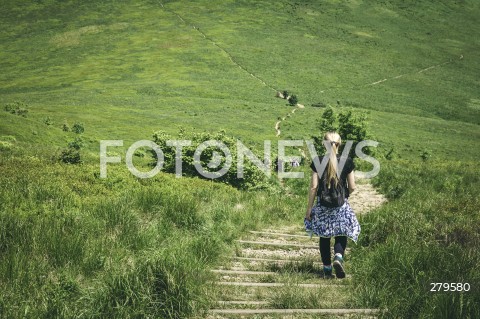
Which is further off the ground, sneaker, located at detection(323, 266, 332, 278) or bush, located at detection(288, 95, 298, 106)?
sneaker, located at detection(323, 266, 332, 278)

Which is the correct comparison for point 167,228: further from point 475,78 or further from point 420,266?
point 475,78

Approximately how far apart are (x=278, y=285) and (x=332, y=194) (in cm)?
175

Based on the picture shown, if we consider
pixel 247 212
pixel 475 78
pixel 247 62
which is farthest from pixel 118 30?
pixel 247 212

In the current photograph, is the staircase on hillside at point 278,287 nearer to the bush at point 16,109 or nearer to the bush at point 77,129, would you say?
the bush at point 77,129

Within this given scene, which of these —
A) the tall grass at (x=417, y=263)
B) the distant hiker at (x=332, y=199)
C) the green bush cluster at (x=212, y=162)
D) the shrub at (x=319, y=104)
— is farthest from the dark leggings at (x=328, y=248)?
the shrub at (x=319, y=104)

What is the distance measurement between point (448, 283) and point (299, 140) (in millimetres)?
73390

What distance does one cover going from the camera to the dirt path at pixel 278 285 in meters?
5.19

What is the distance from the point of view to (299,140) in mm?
78312

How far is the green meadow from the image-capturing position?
5508mm

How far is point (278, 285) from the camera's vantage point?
6117mm

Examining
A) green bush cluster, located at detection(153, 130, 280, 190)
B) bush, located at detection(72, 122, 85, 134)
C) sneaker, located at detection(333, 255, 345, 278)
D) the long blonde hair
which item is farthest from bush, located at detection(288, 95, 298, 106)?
sneaker, located at detection(333, 255, 345, 278)

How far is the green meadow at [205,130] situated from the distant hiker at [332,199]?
0.60m

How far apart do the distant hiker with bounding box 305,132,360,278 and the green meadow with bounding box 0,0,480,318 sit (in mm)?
597

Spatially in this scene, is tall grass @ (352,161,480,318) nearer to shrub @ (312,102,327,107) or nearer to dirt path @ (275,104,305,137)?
dirt path @ (275,104,305,137)
